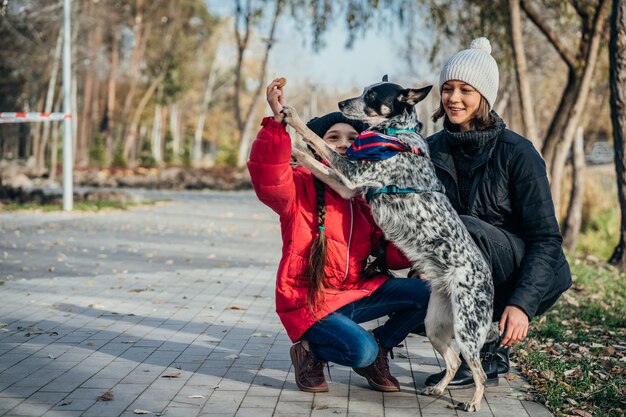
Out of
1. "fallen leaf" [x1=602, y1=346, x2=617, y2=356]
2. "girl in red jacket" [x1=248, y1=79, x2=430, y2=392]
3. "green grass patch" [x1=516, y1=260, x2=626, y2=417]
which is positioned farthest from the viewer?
"fallen leaf" [x1=602, y1=346, x2=617, y2=356]

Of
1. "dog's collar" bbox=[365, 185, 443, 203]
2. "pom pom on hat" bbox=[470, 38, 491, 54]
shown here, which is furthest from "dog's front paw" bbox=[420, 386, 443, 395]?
"pom pom on hat" bbox=[470, 38, 491, 54]

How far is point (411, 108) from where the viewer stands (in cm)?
457

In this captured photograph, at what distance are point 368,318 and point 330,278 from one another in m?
0.47

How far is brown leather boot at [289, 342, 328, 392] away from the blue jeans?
107mm

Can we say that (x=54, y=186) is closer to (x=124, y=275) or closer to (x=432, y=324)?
(x=124, y=275)

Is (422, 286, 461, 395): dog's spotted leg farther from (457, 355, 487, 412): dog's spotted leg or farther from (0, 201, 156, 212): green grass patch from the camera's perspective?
(0, 201, 156, 212): green grass patch

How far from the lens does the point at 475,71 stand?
4.62 m

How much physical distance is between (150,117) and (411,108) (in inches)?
2355

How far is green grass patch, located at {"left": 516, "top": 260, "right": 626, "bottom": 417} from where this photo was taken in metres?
4.85

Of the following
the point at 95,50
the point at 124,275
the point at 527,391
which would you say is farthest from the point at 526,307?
the point at 95,50

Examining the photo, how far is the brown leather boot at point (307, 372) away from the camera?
4.86 metres

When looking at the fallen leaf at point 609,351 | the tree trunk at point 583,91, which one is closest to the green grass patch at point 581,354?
the fallen leaf at point 609,351

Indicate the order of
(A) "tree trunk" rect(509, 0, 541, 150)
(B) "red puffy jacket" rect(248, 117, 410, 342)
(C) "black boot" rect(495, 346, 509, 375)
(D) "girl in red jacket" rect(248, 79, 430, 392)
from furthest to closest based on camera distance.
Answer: (A) "tree trunk" rect(509, 0, 541, 150), (C) "black boot" rect(495, 346, 509, 375), (B) "red puffy jacket" rect(248, 117, 410, 342), (D) "girl in red jacket" rect(248, 79, 430, 392)

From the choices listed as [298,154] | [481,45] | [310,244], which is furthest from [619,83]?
[298,154]
